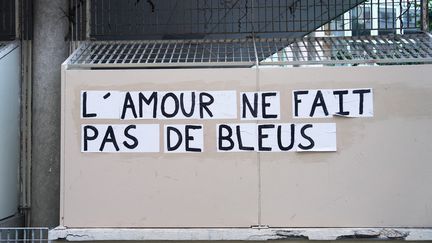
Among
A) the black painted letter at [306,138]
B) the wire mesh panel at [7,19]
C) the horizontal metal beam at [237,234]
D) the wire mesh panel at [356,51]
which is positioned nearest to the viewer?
the horizontal metal beam at [237,234]

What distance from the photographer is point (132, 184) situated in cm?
555

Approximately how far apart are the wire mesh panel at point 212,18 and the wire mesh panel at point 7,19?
3.91 ft

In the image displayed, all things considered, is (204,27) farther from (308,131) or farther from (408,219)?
(408,219)

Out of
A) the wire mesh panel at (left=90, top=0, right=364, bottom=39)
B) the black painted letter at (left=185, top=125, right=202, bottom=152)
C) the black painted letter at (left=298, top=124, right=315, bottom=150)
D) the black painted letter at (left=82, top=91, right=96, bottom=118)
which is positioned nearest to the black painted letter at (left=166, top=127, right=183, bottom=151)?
the black painted letter at (left=185, top=125, right=202, bottom=152)

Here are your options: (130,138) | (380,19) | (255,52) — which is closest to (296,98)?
(255,52)

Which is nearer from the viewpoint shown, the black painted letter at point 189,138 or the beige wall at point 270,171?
the beige wall at point 270,171

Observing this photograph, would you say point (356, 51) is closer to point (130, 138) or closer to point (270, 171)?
point (270, 171)

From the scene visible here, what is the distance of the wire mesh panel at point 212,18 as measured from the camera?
7.18m

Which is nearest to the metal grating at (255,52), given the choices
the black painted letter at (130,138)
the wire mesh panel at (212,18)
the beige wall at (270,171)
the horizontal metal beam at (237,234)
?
the beige wall at (270,171)

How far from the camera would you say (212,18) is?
289 inches

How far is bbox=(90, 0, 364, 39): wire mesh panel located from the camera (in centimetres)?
718

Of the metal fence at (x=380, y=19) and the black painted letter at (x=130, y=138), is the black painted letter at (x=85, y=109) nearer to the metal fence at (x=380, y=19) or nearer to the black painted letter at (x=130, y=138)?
the black painted letter at (x=130, y=138)

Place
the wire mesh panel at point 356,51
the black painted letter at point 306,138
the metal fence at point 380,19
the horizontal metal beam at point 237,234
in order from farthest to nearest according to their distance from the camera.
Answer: the metal fence at point 380,19, the wire mesh panel at point 356,51, the black painted letter at point 306,138, the horizontal metal beam at point 237,234

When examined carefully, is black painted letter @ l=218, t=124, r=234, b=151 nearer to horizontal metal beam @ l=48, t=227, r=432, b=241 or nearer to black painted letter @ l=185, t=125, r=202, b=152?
black painted letter @ l=185, t=125, r=202, b=152
